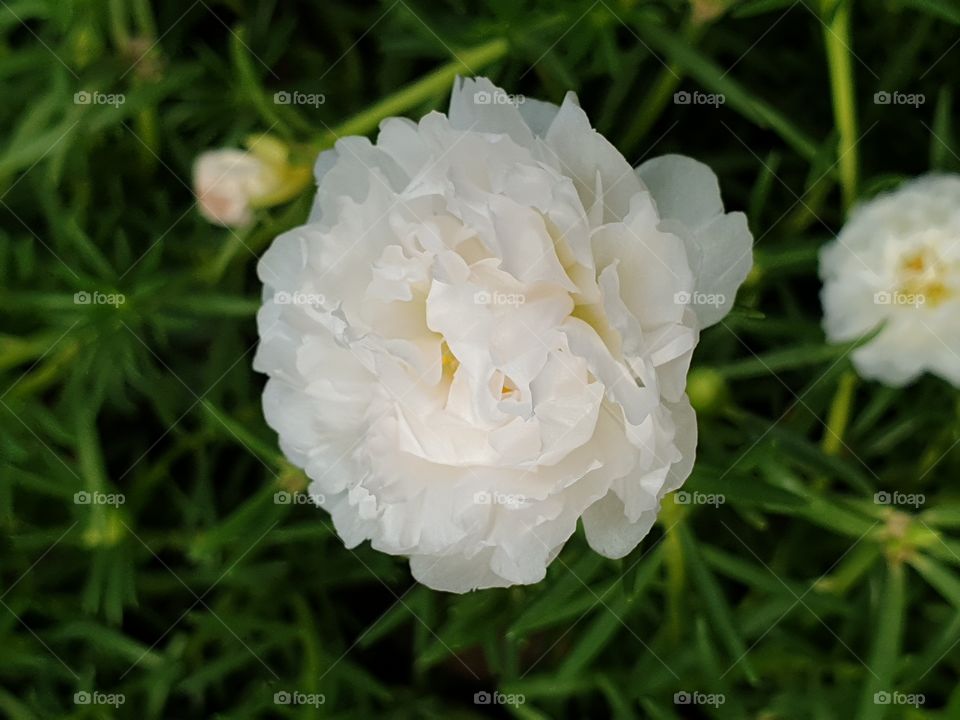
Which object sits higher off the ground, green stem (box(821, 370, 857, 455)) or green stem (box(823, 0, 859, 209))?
green stem (box(823, 0, 859, 209))

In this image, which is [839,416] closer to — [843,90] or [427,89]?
[843,90]

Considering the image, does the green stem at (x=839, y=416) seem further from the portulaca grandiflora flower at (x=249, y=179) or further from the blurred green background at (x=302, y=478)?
the portulaca grandiflora flower at (x=249, y=179)

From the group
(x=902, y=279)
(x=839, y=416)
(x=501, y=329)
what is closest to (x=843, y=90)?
(x=902, y=279)

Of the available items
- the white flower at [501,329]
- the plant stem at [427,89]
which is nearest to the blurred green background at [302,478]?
the plant stem at [427,89]

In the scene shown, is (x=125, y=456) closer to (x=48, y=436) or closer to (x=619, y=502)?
(x=48, y=436)

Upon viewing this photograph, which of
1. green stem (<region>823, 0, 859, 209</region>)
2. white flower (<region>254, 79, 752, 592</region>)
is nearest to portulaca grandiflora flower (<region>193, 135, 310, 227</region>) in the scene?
white flower (<region>254, 79, 752, 592</region>)

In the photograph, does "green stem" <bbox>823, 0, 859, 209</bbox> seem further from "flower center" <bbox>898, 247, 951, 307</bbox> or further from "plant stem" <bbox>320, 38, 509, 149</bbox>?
"plant stem" <bbox>320, 38, 509, 149</bbox>
